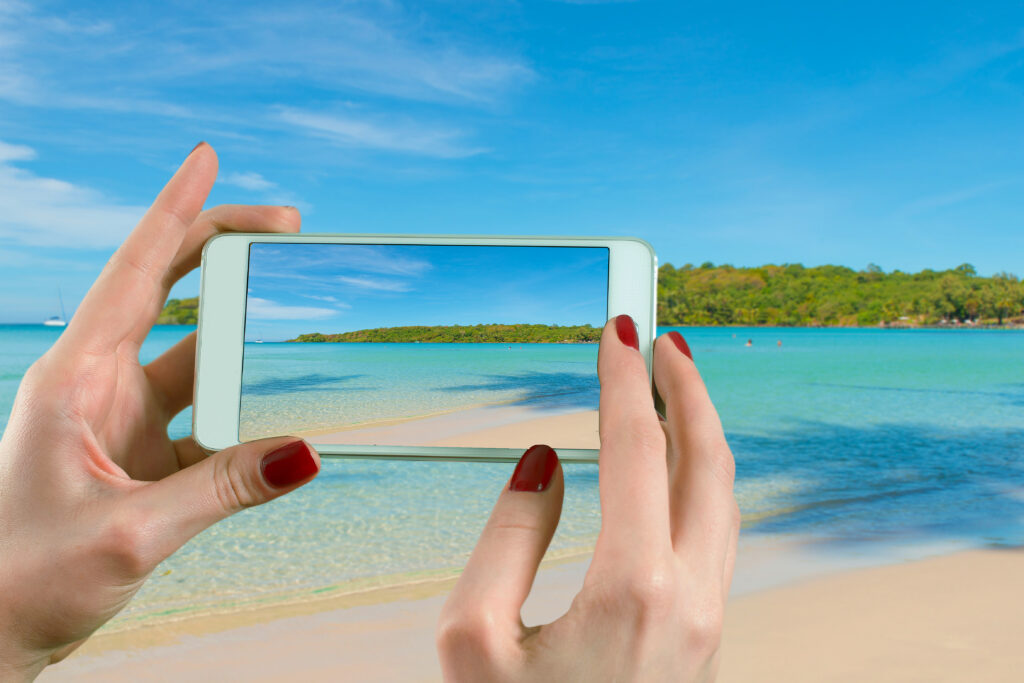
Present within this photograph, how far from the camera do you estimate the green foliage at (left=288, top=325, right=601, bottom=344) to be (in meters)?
1.66

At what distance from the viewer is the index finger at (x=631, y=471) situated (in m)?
0.87

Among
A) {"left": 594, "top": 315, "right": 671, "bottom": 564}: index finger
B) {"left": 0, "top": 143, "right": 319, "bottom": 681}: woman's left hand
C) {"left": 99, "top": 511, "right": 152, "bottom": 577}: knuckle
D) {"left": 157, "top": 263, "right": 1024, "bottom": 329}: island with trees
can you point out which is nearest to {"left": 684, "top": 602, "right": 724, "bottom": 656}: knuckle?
{"left": 594, "top": 315, "right": 671, "bottom": 564}: index finger

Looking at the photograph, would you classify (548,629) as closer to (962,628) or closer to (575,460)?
(575,460)

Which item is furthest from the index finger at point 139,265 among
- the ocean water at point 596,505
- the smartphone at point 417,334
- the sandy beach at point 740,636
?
the sandy beach at point 740,636

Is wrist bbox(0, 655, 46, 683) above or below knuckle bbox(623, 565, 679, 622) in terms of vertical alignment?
below

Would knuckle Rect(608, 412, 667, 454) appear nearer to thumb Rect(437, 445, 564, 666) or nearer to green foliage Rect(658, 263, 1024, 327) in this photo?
thumb Rect(437, 445, 564, 666)

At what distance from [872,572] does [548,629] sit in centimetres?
568

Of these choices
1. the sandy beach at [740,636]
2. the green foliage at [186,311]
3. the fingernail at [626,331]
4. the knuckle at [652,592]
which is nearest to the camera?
the knuckle at [652,592]

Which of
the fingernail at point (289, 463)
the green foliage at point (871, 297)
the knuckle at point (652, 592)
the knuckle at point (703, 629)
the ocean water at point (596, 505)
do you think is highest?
the green foliage at point (871, 297)

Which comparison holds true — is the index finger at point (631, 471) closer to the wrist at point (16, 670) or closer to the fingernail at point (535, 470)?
the fingernail at point (535, 470)

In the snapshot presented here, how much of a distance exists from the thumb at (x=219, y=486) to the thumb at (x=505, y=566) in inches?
20.7

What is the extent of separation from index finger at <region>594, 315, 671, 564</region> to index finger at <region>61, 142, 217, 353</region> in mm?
1052

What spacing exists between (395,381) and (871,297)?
8219 cm

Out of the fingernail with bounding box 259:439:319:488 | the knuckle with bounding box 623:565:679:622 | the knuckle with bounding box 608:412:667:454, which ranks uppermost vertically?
the knuckle with bounding box 608:412:667:454
